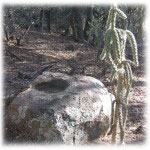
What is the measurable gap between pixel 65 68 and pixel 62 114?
466cm

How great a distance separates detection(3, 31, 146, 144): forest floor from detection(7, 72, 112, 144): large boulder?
15.0 inches

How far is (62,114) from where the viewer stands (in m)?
4.38

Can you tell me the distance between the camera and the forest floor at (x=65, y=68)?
5677 mm

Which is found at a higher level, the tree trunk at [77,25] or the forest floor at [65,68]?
the tree trunk at [77,25]

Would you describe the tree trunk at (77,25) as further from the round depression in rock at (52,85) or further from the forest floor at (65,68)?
the round depression in rock at (52,85)

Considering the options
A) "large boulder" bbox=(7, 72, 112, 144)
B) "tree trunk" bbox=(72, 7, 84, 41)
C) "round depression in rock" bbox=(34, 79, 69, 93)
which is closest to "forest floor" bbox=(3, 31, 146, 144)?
"large boulder" bbox=(7, 72, 112, 144)

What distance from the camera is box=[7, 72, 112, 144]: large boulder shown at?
437cm

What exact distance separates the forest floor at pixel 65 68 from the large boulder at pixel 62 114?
1.25 ft

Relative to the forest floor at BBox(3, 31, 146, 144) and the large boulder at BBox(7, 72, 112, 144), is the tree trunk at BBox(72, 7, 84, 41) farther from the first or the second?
the large boulder at BBox(7, 72, 112, 144)

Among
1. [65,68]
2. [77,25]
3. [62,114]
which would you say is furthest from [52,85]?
[77,25]

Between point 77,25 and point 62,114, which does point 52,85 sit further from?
point 77,25

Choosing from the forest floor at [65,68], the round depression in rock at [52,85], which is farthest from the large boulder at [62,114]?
the forest floor at [65,68]

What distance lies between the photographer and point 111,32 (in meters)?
3.43

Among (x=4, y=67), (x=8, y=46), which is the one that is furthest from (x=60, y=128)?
(x=8, y=46)
